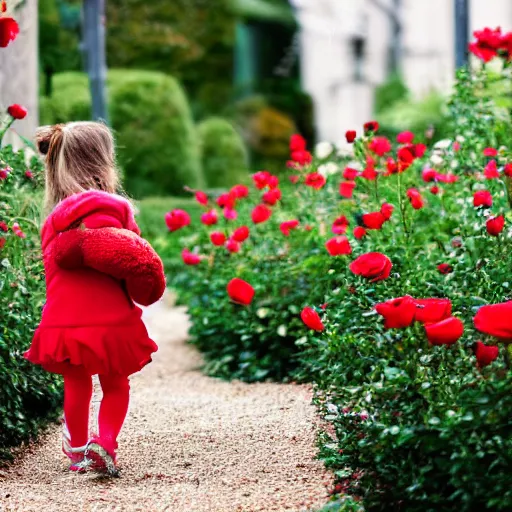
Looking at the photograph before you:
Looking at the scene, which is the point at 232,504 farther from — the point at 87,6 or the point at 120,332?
the point at 87,6

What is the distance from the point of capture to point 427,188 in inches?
216

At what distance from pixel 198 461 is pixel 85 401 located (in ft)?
1.45

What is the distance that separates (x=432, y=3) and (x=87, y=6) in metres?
14.3

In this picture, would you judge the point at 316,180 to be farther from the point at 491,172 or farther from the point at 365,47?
the point at 365,47

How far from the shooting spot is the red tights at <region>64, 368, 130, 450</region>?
3400 millimetres

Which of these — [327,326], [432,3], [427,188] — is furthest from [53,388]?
[432,3]

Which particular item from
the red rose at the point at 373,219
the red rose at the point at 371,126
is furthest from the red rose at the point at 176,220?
the red rose at the point at 373,219

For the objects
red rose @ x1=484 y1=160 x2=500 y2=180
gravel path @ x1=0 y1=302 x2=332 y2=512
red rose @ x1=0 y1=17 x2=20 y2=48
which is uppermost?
red rose @ x1=0 y1=17 x2=20 y2=48

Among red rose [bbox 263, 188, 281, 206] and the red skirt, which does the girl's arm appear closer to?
the red skirt

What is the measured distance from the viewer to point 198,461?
3518mm

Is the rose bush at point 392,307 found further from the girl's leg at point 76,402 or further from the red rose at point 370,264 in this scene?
the girl's leg at point 76,402

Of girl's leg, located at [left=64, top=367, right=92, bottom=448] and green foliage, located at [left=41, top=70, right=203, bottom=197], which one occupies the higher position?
green foliage, located at [left=41, top=70, right=203, bottom=197]

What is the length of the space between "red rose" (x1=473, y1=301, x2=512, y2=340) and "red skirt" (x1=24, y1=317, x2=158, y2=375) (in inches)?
53.8

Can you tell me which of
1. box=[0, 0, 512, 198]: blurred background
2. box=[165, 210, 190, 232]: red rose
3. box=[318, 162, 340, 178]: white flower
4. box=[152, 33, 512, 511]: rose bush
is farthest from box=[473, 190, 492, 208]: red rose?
box=[0, 0, 512, 198]: blurred background
